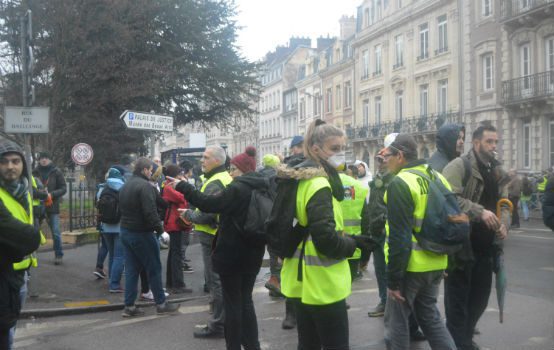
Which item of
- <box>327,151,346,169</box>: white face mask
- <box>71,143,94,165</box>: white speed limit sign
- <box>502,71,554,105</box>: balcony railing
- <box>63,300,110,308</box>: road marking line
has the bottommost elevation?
<box>63,300,110,308</box>: road marking line

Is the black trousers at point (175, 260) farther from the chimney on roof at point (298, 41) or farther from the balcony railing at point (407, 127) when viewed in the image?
the chimney on roof at point (298, 41)

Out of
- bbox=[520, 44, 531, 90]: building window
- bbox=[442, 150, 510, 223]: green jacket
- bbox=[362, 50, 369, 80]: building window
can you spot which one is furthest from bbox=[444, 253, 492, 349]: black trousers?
bbox=[362, 50, 369, 80]: building window

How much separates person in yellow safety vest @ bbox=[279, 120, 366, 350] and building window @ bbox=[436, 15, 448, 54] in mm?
32024

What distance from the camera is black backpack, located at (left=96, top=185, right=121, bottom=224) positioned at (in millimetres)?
8883

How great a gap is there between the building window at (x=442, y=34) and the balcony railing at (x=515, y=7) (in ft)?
17.1

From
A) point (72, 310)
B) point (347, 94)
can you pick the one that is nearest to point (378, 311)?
point (72, 310)

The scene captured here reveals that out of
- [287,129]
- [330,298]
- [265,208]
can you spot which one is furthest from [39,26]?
[287,129]

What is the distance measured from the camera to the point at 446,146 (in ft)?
17.1

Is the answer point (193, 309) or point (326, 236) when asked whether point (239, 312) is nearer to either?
point (326, 236)

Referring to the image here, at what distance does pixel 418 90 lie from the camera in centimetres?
3688

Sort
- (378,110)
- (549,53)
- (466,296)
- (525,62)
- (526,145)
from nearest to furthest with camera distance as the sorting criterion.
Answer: (466,296) < (549,53) < (525,62) < (526,145) < (378,110)

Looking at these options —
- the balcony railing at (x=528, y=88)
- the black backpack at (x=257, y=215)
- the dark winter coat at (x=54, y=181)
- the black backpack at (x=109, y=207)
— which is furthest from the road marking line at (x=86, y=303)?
the balcony railing at (x=528, y=88)

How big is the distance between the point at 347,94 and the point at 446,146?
4388 cm

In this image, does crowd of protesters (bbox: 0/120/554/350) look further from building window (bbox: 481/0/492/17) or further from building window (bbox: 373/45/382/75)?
building window (bbox: 373/45/382/75)
